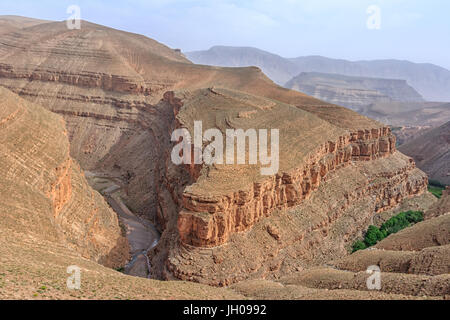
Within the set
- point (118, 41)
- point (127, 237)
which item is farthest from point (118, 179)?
point (118, 41)

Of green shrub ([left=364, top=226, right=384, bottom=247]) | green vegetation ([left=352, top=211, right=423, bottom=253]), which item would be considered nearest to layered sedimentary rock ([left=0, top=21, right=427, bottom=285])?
green shrub ([left=364, top=226, right=384, bottom=247])

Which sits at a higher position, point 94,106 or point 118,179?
point 94,106

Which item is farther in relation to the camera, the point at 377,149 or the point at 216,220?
the point at 377,149

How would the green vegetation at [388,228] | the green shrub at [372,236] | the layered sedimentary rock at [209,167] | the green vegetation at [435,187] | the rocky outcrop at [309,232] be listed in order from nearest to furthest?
1. the rocky outcrop at [309,232]
2. the layered sedimentary rock at [209,167]
3. the green vegetation at [388,228]
4. the green shrub at [372,236]
5. the green vegetation at [435,187]

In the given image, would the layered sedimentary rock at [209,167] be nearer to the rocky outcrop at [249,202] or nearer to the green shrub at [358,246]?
the rocky outcrop at [249,202]

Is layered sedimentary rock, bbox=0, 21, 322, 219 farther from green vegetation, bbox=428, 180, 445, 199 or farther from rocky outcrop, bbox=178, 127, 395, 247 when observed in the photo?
rocky outcrop, bbox=178, 127, 395, 247

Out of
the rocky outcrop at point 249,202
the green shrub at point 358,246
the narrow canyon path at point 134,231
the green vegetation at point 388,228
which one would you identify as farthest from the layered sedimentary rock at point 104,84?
the green shrub at point 358,246

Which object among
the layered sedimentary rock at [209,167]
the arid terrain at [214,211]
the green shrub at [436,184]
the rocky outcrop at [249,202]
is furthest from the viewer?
the green shrub at [436,184]
